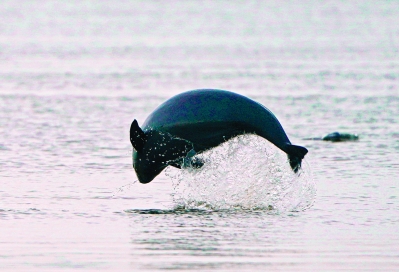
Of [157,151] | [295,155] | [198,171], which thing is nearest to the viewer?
[295,155]

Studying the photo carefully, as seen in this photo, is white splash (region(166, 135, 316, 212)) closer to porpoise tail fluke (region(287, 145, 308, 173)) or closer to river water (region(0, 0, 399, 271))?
river water (region(0, 0, 399, 271))

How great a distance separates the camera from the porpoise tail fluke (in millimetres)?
14094

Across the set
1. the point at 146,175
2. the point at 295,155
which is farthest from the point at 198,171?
the point at 295,155

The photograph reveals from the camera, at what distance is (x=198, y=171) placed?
14828mm

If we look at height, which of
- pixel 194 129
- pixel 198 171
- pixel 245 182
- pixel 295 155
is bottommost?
pixel 245 182

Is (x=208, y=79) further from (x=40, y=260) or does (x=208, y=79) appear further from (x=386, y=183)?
(x=40, y=260)

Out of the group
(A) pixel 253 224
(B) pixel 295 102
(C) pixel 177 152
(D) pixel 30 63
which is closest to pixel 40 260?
(A) pixel 253 224

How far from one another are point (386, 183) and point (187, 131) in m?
3.03

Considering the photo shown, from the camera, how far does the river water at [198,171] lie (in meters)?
11.5

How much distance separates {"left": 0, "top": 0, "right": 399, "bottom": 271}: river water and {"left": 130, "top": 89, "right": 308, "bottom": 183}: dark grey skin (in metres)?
0.35

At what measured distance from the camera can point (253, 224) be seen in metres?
12.9

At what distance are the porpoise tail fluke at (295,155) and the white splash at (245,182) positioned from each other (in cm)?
23

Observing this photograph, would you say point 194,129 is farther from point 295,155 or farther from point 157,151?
point 295,155

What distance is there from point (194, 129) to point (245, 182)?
3.23ft
